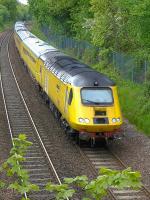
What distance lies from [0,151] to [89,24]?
19.4 m

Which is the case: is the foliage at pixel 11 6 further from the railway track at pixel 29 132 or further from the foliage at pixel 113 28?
the foliage at pixel 113 28

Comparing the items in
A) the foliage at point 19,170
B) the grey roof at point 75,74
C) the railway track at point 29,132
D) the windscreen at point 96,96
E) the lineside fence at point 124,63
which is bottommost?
the railway track at point 29,132

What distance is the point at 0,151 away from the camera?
1775 centimetres

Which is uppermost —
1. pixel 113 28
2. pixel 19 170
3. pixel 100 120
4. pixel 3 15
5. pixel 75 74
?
pixel 113 28

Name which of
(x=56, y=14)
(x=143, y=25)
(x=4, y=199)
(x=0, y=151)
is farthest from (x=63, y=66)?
(x=56, y=14)

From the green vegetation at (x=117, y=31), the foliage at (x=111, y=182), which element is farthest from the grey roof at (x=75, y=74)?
the foliage at (x=111, y=182)

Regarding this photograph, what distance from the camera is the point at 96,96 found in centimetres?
1827

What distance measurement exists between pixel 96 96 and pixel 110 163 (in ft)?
9.26

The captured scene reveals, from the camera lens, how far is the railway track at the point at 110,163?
13375 mm

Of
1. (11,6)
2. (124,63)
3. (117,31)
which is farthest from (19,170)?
(11,6)

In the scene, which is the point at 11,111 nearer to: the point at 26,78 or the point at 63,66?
the point at 63,66

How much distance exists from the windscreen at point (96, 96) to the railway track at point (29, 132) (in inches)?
99.5

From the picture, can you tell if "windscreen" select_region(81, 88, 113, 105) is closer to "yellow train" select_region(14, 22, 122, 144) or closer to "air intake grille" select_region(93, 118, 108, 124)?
"yellow train" select_region(14, 22, 122, 144)

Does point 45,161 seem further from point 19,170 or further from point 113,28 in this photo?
point 113,28
